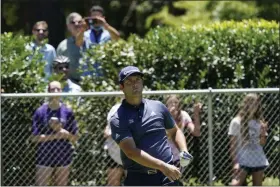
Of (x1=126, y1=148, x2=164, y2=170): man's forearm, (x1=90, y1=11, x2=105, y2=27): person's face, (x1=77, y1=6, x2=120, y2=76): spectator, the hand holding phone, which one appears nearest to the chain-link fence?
the hand holding phone

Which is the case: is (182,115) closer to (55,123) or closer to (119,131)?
(55,123)

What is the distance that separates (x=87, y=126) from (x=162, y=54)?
61.3 inches

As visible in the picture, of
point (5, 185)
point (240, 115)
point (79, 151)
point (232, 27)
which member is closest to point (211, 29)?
point (232, 27)

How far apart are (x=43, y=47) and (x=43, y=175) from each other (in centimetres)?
226

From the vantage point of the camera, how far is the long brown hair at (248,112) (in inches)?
479

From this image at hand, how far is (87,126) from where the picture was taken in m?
12.4

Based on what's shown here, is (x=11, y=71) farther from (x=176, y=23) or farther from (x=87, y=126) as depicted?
(x=176, y=23)

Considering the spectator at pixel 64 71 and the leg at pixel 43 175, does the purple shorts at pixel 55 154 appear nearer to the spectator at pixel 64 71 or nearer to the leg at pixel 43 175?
the leg at pixel 43 175

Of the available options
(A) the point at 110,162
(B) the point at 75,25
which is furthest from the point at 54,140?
(B) the point at 75,25

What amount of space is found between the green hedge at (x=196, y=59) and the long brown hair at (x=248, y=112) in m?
0.84

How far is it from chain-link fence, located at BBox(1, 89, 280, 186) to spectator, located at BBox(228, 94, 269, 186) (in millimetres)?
129

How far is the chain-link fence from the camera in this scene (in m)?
12.2

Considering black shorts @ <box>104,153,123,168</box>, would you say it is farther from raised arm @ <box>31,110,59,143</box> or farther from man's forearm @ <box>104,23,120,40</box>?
man's forearm @ <box>104,23,120,40</box>

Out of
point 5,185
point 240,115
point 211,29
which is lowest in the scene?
point 5,185
